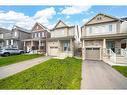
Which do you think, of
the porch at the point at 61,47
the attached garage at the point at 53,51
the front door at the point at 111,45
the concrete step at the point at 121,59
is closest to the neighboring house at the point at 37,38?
the attached garage at the point at 53,51

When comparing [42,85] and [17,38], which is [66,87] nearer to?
[42,85]

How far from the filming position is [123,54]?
14758mm

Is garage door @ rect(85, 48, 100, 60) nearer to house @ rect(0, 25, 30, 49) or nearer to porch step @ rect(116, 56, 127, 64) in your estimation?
porch step @ rect(116, 56, 127, 64)

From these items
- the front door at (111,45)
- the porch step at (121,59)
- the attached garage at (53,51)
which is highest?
the front door at (111,45)

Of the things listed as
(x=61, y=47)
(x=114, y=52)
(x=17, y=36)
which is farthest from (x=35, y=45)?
(x=114, y=52)

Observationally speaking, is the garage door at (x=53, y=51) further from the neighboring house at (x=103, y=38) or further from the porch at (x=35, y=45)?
the neighboring house at (x=103, y=38)

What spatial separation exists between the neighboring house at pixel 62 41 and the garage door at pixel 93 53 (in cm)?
301

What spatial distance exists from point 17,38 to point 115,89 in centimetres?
2903

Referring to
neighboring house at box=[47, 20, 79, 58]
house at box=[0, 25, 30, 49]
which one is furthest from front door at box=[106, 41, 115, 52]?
house at box=[0, 25, 30, 49]

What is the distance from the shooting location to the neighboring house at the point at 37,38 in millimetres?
27938

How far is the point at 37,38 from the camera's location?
28.8 meters
